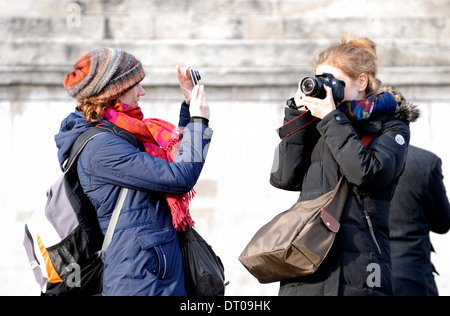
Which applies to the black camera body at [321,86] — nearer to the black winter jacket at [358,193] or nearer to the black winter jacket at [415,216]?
the black winter jacket at [358,193]

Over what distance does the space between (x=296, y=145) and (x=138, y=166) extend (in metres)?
0.69

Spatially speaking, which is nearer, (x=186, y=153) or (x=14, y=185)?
(x=186, y=153)

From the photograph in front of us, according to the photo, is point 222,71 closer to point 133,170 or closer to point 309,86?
point 309,86

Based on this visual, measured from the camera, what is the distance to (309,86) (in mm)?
3203

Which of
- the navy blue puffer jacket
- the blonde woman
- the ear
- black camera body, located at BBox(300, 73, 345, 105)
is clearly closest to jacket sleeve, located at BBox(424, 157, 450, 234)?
the blonde woman

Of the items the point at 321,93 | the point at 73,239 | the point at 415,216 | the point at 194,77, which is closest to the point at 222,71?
the point at 415,216

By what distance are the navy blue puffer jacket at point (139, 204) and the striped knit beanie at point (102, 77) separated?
204mm

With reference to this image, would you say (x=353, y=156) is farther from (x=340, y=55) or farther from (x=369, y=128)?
(x=340, y=55)

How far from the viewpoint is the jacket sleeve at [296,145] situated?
11.0 feet

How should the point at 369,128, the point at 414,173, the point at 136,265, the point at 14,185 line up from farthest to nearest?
the point at 14,185 → the point at 414,173 → the point at 369,128 → the point at 136,265

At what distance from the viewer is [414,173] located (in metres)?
4.57

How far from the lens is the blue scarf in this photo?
3217mm

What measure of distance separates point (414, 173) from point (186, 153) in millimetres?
1876
